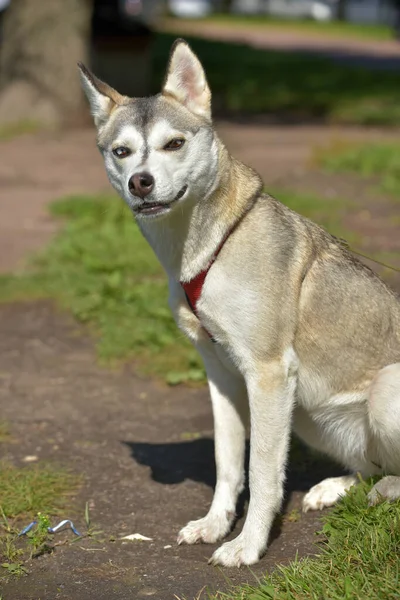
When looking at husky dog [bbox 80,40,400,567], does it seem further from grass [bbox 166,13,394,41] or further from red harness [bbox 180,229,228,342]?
grass [bbox 166,13,394,41]

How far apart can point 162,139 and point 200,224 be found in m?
0.40

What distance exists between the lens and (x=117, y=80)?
1762 cm

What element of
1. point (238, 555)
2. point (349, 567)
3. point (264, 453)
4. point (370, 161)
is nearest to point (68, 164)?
point (370, 161)

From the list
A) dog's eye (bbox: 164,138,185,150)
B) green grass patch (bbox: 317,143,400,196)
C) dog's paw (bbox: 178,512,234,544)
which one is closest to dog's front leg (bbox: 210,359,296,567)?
dog's paw (bbox: 178,512,234,544)

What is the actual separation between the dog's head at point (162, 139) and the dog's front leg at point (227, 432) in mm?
822

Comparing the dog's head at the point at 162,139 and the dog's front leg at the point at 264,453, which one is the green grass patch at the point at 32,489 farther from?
the dog's head at the point at 162,139

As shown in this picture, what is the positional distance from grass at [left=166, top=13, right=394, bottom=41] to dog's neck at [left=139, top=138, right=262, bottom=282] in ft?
114

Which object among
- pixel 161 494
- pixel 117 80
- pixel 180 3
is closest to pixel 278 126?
pixel 117 80

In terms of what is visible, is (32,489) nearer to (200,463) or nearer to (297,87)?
(200,463)

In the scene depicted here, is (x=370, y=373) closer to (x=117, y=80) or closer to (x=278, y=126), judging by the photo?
(x=278, y=126)

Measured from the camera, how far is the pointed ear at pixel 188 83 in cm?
413

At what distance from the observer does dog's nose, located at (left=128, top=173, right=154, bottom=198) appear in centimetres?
382

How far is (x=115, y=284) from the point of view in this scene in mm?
7555

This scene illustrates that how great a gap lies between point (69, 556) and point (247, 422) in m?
1.01
